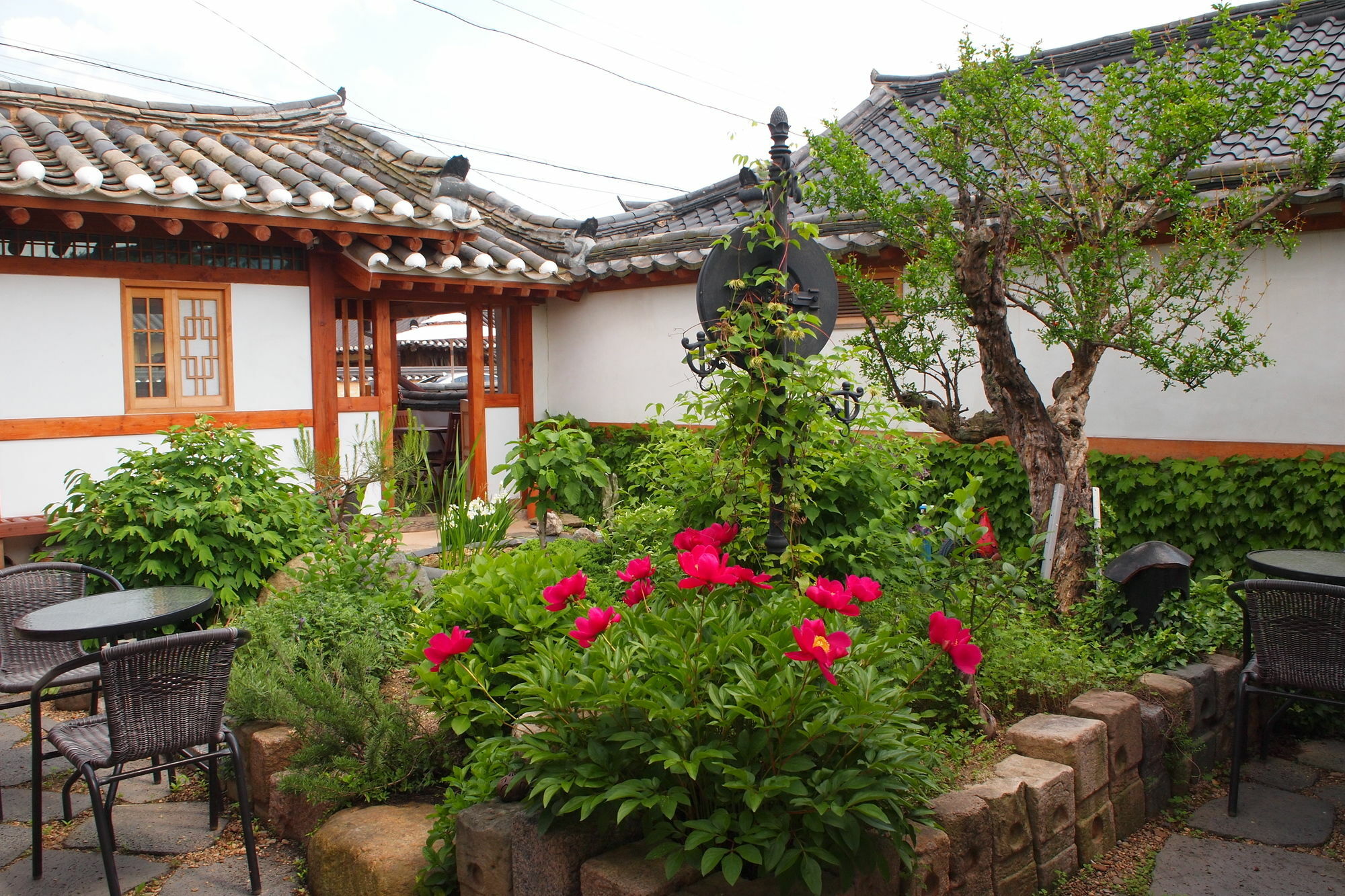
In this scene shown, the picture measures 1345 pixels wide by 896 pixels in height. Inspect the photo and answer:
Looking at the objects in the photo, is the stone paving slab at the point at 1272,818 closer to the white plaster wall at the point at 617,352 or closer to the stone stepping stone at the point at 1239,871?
the stone stepping stone at the point at 1239,871

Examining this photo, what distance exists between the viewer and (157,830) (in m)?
3.90

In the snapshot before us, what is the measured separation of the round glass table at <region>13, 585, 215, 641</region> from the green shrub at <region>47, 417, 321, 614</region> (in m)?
1.03

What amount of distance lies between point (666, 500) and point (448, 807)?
1.83m

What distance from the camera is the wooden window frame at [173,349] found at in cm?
761

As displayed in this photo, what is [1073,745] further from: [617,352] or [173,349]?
[617,352]

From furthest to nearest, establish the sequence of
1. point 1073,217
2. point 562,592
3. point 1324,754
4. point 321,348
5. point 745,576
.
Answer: point 321,348 → point 1073,217 → point 1324,754 → point 562,592 → point 745,576

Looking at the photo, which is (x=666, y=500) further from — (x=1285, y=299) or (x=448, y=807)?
(x=1285, y=299)

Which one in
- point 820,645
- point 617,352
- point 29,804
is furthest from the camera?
point 617,352

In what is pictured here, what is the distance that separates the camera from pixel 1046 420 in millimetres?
4996

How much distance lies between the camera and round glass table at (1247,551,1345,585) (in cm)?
434

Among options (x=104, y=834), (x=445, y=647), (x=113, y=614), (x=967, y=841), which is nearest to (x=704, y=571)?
(x=445, y=647)

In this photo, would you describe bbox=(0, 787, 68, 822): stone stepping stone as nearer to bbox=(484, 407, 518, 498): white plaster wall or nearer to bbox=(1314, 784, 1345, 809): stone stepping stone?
bbox=(1314, 784, 1345, 809): stone stepping stone

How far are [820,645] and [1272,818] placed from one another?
3037 millimetres

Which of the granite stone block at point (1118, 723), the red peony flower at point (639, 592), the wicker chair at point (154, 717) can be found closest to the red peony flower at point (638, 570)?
the red peony flower at point (639, 592)
